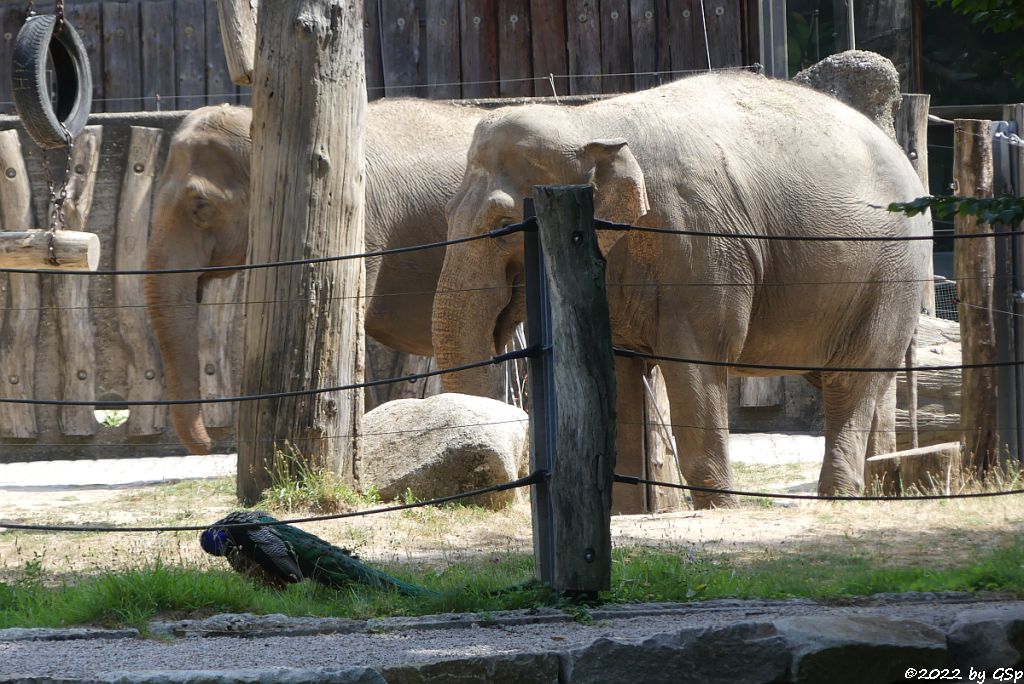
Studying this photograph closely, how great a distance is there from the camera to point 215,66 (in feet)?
43.8

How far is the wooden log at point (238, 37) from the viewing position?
8.63 m

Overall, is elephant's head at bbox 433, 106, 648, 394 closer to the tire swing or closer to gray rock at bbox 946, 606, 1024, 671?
the tire swing

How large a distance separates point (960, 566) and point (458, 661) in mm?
2372

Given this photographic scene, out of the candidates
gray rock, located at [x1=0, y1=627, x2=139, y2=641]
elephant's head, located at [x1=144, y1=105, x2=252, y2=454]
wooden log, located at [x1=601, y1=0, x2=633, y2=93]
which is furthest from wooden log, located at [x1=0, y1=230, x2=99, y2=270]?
wooden log, located at [x1=601, y1=0, x2=633, y2=93]

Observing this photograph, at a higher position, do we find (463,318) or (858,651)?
(463,318)

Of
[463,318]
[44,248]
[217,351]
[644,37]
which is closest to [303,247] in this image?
[463,318]

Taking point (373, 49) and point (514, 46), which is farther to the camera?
point (373, 49)

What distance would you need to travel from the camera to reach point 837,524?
6.79 meters

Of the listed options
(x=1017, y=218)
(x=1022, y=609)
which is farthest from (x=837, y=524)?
(x=1017, y=218)

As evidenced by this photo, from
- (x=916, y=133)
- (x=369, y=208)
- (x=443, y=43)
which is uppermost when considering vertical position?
(x=443, y=43)

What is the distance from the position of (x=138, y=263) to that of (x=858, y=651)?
30.7ft

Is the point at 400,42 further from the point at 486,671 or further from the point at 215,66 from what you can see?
the point at 486,671

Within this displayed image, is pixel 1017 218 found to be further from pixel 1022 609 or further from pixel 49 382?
pixel 49 382

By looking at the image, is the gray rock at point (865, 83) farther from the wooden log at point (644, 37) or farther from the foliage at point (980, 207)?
the foliage at point (980, 207)
